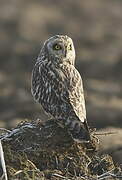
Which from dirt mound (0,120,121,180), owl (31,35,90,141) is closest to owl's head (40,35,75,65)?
owl (31,35,90,141)

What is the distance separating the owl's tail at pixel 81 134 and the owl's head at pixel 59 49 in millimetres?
1084

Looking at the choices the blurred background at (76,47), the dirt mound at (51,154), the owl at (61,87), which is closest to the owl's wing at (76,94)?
the owl at (61,87)

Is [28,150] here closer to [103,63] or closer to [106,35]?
[103,63]

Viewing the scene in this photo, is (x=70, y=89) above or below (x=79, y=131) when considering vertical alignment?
above

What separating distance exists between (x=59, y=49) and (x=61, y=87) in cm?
61

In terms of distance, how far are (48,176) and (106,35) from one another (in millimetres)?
23381

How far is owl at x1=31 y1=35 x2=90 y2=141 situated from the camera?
10391 mm

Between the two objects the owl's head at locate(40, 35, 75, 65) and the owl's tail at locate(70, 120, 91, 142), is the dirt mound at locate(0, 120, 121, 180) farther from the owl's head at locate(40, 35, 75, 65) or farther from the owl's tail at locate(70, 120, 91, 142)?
the owl's head at locate(40, 35, 75, 65)

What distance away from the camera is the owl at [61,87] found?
1039 cm

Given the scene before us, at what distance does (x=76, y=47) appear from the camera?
1212 inches

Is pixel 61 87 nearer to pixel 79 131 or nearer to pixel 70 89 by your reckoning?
pixel 70 89

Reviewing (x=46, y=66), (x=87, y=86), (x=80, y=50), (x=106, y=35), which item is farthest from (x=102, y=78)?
(x=46, y=66)

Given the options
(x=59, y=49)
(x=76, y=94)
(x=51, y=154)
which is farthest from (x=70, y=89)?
(x=51, y=154)

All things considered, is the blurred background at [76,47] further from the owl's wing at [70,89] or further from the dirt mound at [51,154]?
the dirt mound at [51,154]
